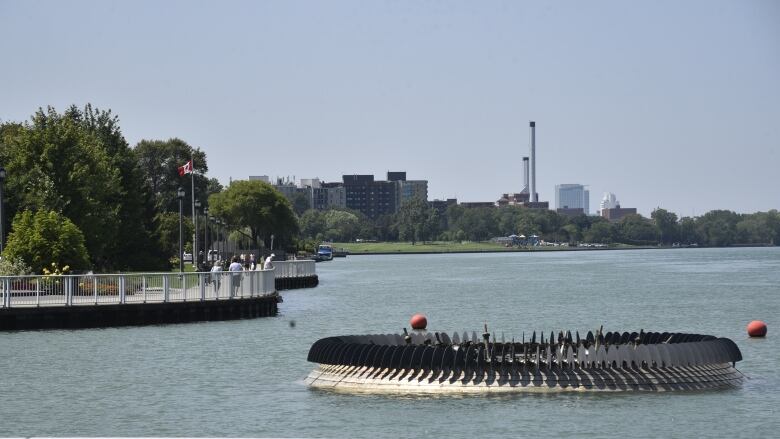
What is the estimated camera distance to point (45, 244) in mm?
64875

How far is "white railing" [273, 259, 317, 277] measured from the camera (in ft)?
351

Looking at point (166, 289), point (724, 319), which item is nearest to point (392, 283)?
point (724, 319)

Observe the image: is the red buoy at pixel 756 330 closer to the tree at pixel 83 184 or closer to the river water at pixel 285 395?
the river water at pixel 285 395

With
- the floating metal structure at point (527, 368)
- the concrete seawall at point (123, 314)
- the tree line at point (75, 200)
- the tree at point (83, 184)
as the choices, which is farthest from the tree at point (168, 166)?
the floating metal structure at point (527, 368)

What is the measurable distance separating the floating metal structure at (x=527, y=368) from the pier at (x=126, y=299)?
82.0 feet

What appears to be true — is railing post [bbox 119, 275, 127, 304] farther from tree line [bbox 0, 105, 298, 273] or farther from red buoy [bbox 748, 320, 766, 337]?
red buoy [bbox 748, 320, 766, 337]

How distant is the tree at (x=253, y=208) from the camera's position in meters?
167

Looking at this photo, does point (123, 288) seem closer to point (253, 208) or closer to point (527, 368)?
point (527, 368)

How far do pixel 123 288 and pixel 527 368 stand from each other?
30273mm

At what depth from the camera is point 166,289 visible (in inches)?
2341

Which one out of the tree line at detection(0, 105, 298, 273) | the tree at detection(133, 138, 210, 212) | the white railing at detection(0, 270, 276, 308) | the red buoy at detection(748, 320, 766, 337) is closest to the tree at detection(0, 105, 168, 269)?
the tree line at detection(0, 105, 298, 273)

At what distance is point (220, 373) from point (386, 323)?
2556 centimetres

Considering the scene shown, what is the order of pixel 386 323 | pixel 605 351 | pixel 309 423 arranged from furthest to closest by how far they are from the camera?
1. pixel 386 323
2. pixel 605 351
3. pixel 309 423

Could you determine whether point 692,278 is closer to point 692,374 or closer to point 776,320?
point 776,320
